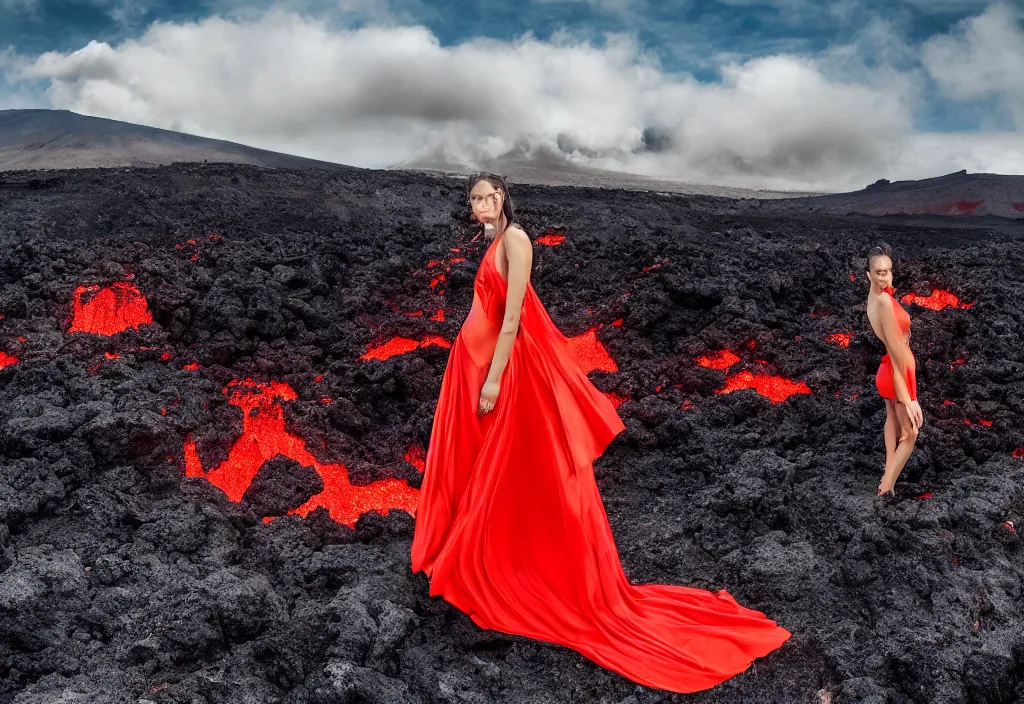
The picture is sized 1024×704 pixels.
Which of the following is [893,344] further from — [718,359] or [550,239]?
[550,239]

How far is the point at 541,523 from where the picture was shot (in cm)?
343

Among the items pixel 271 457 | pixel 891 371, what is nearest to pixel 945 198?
pixel 891 371

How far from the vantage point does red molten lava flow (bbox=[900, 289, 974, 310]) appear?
7.81 m

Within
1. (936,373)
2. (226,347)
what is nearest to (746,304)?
(936,373)

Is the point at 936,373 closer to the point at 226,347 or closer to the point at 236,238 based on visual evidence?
the point at 226,347

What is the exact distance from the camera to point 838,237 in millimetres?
11945

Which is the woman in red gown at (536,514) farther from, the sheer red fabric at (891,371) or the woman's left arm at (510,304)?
the sheer red fabric at (891,371)

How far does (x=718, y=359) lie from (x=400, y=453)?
3.27 metres

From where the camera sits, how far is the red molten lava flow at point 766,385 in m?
6.38

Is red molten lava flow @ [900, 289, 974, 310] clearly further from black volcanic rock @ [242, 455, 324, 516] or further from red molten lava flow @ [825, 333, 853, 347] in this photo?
black volcanic rock @ [242, 455, 324, 516]

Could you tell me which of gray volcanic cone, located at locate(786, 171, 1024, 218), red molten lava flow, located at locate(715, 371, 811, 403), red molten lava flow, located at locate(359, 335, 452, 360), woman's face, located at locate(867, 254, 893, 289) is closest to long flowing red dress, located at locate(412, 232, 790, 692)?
woman's face, located at locate(867, 254, 893, 289)

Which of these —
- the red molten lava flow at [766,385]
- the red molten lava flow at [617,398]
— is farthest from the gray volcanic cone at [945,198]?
the red molten lava flow at [617,398]

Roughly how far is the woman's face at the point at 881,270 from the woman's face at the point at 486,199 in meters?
2.31

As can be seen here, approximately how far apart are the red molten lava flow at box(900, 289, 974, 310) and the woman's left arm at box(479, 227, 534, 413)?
632 centimetres
